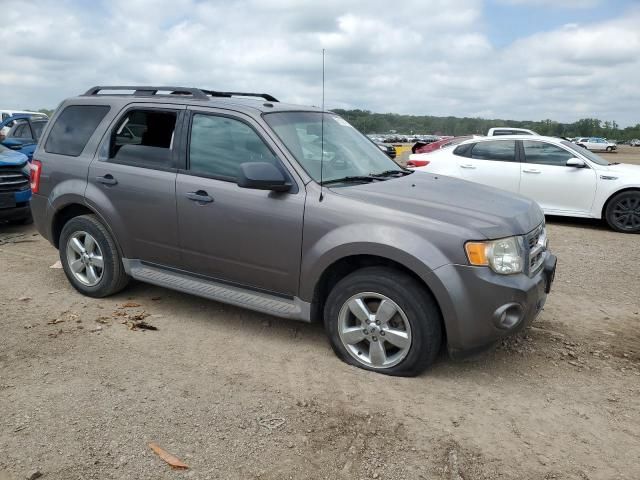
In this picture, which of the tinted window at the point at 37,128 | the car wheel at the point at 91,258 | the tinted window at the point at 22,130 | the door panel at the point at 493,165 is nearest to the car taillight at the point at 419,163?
the door panel at the point at 493,165

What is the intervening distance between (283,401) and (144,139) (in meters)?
2.64

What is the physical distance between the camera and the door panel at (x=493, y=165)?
9.77m

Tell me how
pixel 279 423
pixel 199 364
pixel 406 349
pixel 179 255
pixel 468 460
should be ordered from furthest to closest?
pixel 179 255 → pixel 199 364 → pixel 406 349 → pixel 279 423 → pixel 468 460

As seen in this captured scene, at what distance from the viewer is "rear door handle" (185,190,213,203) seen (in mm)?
4297

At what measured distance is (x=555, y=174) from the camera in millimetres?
9383

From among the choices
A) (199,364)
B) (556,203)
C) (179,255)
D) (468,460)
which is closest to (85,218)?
(179,255)

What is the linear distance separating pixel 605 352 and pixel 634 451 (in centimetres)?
141

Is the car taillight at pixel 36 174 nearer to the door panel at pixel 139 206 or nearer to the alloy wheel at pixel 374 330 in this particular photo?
the door panel at pixel 139 206

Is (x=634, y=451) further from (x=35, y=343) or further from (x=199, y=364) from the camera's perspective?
(x=35, y=343)

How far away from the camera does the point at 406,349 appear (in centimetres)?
366

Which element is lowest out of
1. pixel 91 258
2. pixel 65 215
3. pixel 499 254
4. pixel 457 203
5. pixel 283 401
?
pixel 283 401

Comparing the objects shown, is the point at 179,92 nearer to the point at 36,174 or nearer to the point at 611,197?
the point at 36,174

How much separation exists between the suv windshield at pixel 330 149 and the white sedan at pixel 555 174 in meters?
5.38

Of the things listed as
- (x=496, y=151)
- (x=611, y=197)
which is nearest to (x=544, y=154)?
(x=496, y=151)
